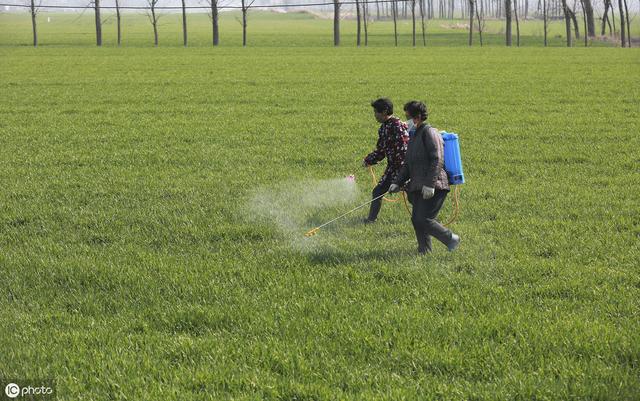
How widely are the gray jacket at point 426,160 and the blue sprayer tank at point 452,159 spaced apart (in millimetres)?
79

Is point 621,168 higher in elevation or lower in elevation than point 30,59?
lower

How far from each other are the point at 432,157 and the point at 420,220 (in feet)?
2.33

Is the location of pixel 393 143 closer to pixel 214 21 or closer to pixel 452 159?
pixel 452 159

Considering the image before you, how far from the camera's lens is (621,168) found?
12289 mm

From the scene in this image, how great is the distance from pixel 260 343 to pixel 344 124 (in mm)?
12948

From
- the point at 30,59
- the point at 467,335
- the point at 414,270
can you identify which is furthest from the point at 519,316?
the point at 30,59

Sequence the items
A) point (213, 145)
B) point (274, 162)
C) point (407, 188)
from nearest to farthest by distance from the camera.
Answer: point (407, 188) → point (274, 162) → point (213, 145)

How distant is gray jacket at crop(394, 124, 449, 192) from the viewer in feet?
24.2

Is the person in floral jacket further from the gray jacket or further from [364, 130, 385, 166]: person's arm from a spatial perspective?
the gray jacket

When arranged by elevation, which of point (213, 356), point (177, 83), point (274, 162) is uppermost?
point (177, 83)

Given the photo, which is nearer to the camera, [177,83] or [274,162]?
[274,162]

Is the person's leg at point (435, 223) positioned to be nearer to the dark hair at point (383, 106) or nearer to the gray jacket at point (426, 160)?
the gray jacket at point (426, 160)

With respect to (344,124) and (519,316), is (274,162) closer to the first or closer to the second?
(344,124)

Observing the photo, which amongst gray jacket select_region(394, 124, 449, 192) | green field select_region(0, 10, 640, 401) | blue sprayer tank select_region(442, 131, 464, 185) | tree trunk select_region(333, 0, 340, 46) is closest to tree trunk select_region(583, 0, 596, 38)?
tree trunk select_region(333, 0, 340, 46)
